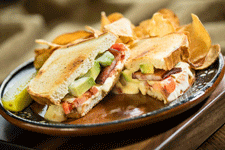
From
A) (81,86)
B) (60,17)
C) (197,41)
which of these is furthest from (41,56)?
(60,17)

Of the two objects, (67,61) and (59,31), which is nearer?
(67,61)

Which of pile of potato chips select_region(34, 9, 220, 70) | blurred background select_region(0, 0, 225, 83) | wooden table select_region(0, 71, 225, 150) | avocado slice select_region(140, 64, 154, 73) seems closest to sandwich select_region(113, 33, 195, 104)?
avocado slice select_region(140, 64, 154, 73)

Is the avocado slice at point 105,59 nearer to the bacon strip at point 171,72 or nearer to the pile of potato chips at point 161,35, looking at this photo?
the pile of potato chips at point 161,35

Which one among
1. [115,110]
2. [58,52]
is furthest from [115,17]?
[115,110]

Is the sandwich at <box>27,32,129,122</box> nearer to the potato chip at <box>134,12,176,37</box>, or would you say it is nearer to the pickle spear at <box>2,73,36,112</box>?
the pickle spear at <box>2,73,36,112</box>

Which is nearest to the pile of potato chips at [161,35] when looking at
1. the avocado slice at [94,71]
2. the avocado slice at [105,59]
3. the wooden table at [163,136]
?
the avocado slice at [105,59]

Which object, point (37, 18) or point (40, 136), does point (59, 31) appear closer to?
point (37, 18)
